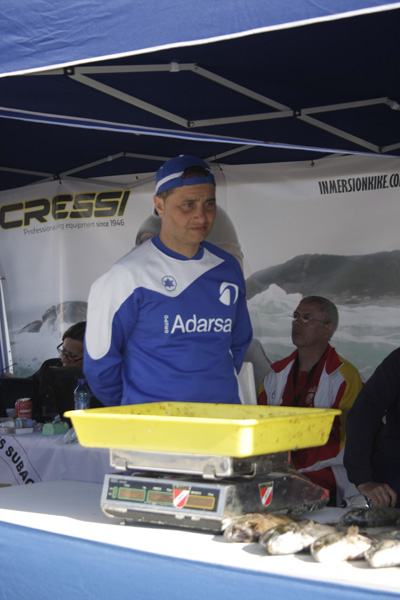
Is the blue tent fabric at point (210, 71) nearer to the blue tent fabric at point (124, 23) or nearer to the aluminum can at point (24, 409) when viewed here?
the blue tent fabric at point (124, 23)

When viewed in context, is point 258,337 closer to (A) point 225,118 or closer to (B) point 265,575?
(A) point 225,118

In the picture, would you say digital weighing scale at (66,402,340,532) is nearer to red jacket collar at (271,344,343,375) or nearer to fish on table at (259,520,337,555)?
fish on table at (259,520,337,555)

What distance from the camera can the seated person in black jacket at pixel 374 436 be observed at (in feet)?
7.86

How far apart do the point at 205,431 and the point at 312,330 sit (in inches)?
113

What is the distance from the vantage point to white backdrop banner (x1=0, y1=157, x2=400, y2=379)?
4.26 meters

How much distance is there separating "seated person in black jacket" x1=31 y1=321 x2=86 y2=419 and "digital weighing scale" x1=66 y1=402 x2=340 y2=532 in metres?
2.43

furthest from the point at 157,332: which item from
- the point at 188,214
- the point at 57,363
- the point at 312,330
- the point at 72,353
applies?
the point at 57,363

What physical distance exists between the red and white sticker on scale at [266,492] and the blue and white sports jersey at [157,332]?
0.69 meters

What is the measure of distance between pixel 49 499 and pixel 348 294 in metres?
2.69

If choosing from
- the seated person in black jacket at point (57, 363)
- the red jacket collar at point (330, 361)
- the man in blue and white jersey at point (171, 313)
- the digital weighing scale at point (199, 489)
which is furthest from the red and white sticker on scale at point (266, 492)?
the seated person in black jacket at point (57, 363)

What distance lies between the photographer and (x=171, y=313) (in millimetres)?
2285

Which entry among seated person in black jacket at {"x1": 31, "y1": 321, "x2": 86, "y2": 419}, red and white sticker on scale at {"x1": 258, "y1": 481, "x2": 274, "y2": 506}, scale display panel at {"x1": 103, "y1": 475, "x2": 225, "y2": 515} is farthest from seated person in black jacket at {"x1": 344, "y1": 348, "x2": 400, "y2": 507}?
seated person in black jacket at {"x1": 31, "y1": 321, "x2": 86, "y2": 419}

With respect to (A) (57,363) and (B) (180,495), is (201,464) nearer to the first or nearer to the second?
(B) (180,495)

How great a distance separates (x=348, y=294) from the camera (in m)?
4.36
